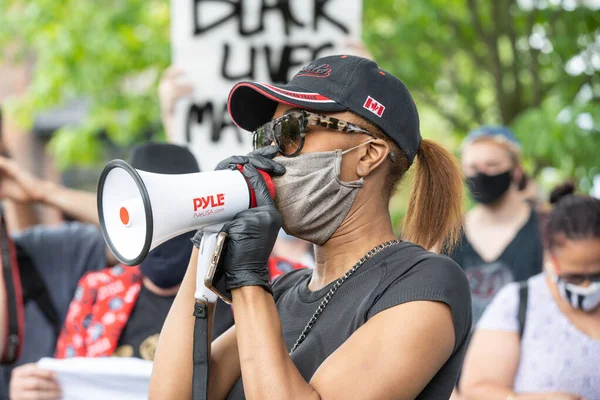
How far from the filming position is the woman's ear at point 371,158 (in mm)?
2182

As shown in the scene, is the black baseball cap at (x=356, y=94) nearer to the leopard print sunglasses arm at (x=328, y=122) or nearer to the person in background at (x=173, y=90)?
the leopard print sunglasses arm at (x=328, y=122)

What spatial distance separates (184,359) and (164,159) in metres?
1.41

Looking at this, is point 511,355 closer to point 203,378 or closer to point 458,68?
point 203,378

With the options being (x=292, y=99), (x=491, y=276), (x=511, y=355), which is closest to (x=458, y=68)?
(x=491, y=276)

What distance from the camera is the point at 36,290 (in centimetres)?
379

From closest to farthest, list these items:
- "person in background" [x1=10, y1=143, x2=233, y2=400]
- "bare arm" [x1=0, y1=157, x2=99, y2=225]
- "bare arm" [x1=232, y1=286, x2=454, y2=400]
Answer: "bare arm" [x1=232, y1=286, x2=454, y2=400] < "person in background" [x1=10, y1=143, x2=233, y2=400] < "bare arm" [x1=0, y1=157, x2=99, y2=225]

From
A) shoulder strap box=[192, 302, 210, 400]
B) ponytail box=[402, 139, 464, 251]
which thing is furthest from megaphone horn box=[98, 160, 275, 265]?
ponytail box=[402, 139, 464, 251]

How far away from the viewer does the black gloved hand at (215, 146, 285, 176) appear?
204 cm

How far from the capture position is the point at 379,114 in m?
2.14

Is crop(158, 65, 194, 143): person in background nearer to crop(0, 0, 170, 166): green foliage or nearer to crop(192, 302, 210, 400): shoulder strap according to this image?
crop(192, 302, 210, 400): shoulder strap

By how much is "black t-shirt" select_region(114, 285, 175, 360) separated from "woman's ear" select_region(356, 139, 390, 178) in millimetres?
1345

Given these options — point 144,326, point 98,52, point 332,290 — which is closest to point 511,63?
point 98,52

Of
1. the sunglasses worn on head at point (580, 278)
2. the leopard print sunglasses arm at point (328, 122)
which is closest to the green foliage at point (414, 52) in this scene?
the sunglasses worn on head at point (580, 278)

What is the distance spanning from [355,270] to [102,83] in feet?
25.1
